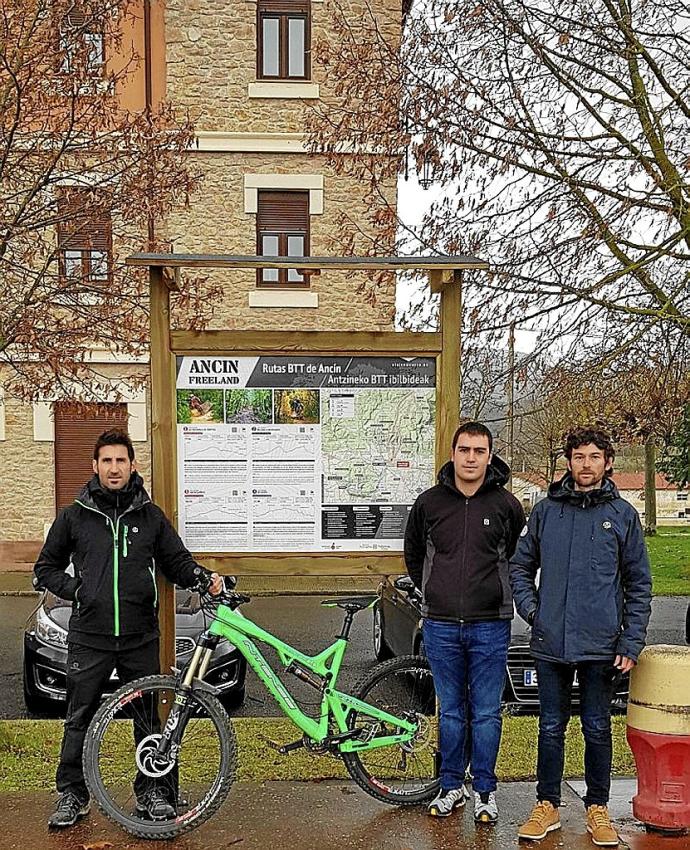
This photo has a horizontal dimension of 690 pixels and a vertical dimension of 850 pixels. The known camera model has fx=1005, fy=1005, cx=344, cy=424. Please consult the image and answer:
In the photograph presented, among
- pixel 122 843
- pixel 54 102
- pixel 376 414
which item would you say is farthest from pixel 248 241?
pixel 122 843

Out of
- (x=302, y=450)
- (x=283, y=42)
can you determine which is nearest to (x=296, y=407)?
(x=302, y=450)

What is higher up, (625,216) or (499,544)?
(625,216)

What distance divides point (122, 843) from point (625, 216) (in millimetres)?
5894

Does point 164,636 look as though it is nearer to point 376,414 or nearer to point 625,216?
point 376,414

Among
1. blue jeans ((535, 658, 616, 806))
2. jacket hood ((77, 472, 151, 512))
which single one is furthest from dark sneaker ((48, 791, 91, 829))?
blue jeans ((535, 658, 616, 806))

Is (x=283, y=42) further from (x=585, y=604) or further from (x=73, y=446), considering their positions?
(x=585, y=604)

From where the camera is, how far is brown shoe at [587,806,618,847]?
5102 mm

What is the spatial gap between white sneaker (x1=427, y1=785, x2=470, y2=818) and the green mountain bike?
5.7 inches

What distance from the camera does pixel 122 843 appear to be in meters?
5.04

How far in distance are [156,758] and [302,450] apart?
75.1 inches

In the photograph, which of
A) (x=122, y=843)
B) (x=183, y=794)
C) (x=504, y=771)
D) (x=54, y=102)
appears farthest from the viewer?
(x=54, y=102)

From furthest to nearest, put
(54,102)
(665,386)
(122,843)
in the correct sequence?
(665,386) < (54,102) < (122,843)

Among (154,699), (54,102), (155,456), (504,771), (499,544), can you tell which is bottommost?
(504,771)

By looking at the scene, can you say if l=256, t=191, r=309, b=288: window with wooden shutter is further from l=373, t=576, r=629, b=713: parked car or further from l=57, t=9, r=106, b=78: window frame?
l=57, t=9, r=106, b=78: window frame
